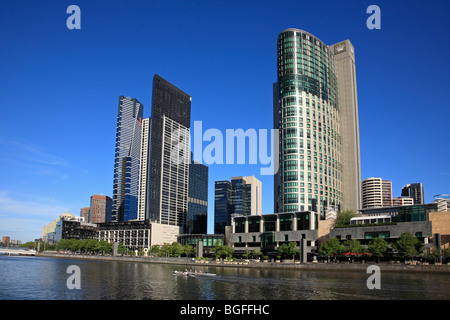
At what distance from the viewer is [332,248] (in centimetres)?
15675

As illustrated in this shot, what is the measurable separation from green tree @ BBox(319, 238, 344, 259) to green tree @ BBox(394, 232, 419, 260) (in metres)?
22.0

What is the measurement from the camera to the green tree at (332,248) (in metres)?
155

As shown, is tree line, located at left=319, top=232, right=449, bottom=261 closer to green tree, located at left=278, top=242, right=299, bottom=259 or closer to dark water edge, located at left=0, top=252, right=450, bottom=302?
green tree, located at left=278, top=242, right=299, bottom=259

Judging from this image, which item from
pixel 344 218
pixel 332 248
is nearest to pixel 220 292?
pixel 332 248

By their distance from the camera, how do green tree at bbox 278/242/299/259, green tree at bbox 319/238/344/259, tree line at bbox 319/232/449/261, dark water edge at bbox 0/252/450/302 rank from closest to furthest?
dark water edge at bbox 0/252/450/302
tree line at bbox 319/232/449/261
green tree at bbox 319/238/344/259
green tree at bbox 278/242/299/259

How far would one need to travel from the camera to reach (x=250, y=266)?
160 m

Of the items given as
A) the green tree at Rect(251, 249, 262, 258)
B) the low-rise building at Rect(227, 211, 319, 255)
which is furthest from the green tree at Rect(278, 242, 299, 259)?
the green tree at Rect(251, 249, 262, 258)

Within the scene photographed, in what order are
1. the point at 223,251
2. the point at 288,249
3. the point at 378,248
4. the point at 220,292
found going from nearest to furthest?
the point at 220,292, the point at 378,248, the point at 288,249, the point at 223,251

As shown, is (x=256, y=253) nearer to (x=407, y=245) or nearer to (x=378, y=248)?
(x=378, y=248)

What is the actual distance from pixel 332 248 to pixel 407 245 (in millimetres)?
29686

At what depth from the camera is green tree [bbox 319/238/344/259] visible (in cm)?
15549
